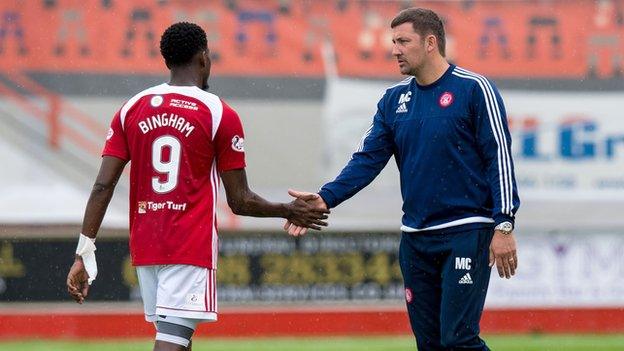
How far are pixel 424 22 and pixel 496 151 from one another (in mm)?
809

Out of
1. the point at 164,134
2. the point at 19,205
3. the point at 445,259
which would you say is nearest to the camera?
the point at 164,134

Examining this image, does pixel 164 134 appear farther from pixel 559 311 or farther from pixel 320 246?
pixel 559 311

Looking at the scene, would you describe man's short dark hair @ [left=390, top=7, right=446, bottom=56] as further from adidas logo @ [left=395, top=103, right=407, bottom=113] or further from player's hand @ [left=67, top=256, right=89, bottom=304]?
player's hand @ [left=67, top=256, right=89, bottom=304]

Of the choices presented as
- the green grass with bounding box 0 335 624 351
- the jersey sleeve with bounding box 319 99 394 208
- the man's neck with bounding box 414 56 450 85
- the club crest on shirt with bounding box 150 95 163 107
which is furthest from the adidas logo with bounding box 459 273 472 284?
the green grass with bounding box 0 335 624 351

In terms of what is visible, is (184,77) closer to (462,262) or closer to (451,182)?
(451,182)

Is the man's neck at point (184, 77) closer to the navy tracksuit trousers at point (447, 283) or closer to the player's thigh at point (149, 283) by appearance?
the player's thigh at point (149, 283)

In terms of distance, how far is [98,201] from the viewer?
228 inches

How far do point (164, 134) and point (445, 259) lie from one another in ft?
5.14

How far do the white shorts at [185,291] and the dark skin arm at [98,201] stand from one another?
0.97 ft

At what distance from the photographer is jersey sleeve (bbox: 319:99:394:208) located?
6574 millimetres

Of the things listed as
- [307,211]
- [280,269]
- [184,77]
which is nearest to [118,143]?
[184,77]

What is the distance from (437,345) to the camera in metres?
6.29

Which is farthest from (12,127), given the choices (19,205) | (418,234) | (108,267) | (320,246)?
(418,234)

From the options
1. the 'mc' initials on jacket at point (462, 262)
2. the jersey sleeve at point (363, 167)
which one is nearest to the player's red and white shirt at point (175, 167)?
the jersey sleeve at point (363, 167)
